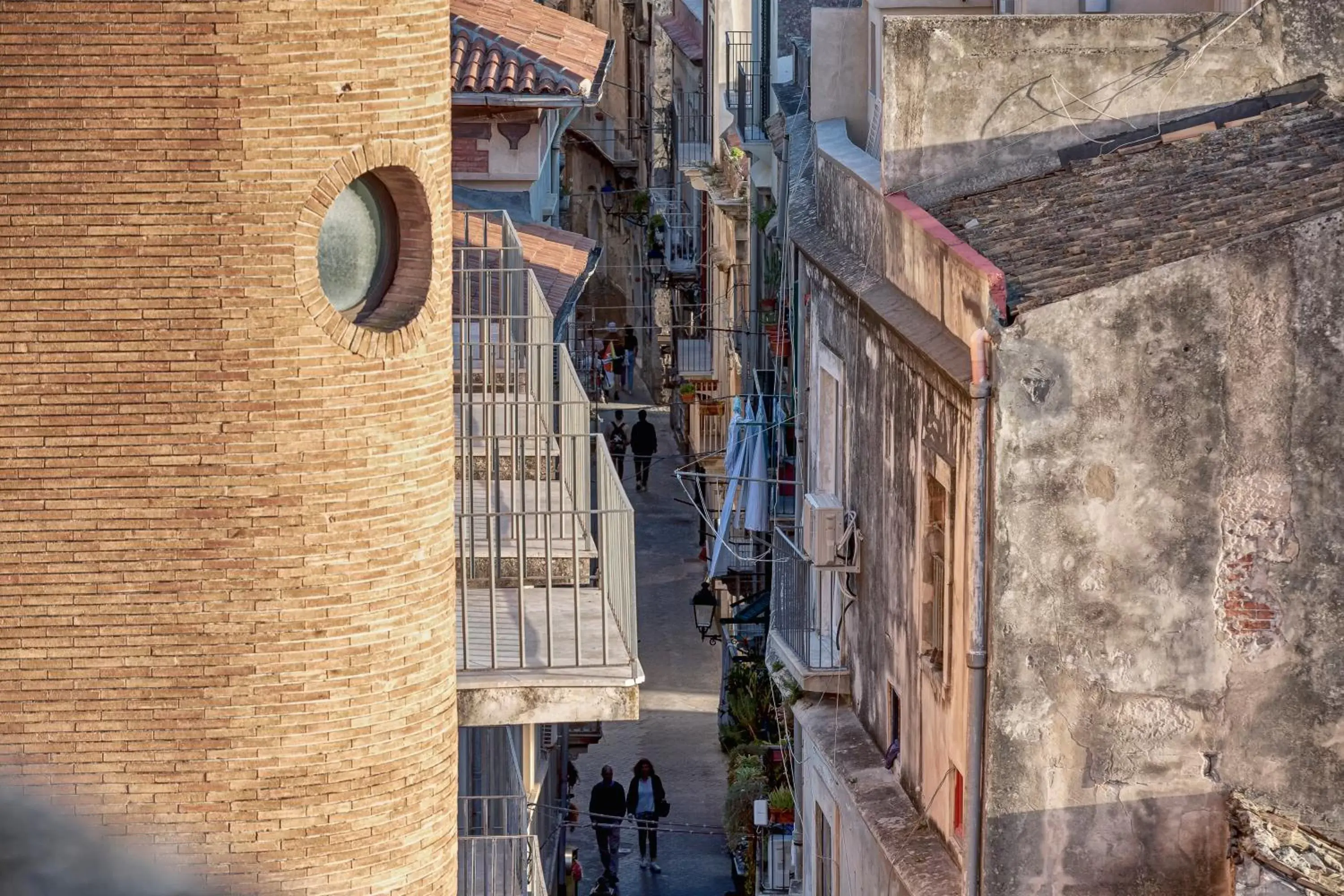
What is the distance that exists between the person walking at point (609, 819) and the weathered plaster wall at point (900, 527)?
825 cm

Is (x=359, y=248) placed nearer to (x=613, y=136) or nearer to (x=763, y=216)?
(x=763, y=216)

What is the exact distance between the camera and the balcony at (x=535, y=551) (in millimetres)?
12852

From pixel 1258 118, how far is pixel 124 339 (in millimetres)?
7428

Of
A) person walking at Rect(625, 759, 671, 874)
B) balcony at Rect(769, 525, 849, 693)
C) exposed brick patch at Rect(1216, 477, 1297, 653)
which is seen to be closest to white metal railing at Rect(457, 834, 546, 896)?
balcony at Rect(769, 525, 849, 693)

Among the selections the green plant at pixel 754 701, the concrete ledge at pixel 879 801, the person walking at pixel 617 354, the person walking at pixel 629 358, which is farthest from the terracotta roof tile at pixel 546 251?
the person walking at pixel 629 358

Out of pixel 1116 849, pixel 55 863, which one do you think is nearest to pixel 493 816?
pixel 1116 849

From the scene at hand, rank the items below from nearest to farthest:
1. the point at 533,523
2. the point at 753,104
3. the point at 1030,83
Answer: the point at 1030,83, the point at 533,523, the point at 753,104

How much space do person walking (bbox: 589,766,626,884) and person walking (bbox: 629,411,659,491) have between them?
57.6 feet

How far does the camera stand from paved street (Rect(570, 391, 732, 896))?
2619cm

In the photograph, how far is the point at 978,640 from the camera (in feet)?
40.9

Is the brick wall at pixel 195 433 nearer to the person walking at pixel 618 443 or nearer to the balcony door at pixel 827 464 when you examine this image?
the balcony door at pixel 827 464

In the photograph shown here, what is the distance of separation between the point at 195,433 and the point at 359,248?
1.44m

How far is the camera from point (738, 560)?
27.8 metres

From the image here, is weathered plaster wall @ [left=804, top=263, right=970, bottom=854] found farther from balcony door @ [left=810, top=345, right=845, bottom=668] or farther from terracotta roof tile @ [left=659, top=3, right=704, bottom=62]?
terracotta roof tile @ [left=659, top=3, right=704, bottom=62]
